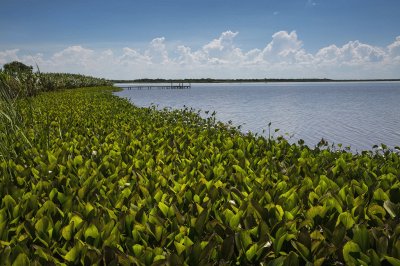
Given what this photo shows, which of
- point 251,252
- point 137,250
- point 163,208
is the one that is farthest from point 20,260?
point 251,252

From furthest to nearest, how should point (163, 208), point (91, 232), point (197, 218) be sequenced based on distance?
point (163, 208) < point (197, 218) < point (91, 232)

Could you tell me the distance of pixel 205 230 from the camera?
9.93 feet

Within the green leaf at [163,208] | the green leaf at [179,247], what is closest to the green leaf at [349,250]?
the green leaf at [179,247]

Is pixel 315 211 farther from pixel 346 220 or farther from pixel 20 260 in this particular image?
pixel 20 260

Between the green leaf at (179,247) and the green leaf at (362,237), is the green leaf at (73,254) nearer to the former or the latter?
the green leaf at (179,247)

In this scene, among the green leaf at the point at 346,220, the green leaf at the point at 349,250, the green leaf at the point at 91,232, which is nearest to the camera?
the green leaf at the point at 349,250

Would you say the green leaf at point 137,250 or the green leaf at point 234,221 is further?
the green leaf at point 234,221

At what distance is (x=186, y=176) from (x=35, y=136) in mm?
3869

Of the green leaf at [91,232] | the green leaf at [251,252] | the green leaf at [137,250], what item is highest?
the green leaf at [91,232]

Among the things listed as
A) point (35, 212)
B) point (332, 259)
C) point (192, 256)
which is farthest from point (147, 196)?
point (332, 259)

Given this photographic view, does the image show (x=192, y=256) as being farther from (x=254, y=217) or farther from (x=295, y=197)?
(x=295, y=197)

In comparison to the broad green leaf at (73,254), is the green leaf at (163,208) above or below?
above

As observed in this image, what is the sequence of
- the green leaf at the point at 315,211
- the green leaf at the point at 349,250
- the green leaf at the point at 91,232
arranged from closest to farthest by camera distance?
the green leaf at the point at 349,250 → the green leaf at the point at 91,232 → the green leaf at the point at 315,211

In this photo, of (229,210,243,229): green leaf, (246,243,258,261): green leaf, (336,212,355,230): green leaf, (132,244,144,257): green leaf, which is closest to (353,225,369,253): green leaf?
(336,212,355,230): green leaf
